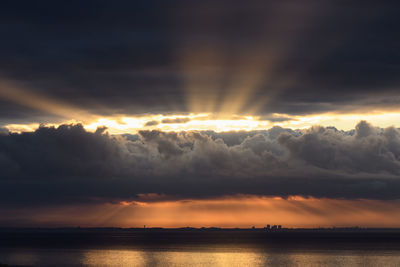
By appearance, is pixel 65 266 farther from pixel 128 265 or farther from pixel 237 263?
pixel 237 263

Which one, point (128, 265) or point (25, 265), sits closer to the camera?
point (25, 265)

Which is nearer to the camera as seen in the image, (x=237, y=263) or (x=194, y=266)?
(x=194, y=266)

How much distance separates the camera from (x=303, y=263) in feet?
627

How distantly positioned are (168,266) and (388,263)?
3055 inches

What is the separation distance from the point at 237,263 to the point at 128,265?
39.8 meters

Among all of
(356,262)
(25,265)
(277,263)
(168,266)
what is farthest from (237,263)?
(25,265)

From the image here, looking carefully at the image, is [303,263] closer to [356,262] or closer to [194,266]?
[356,262]

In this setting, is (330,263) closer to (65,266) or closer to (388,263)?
(388,263)

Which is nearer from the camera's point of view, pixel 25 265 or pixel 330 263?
pixel 25 265

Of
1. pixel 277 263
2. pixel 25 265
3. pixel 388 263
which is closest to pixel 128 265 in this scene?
pixel 25 265

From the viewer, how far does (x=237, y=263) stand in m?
199

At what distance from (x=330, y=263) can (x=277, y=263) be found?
727 inches

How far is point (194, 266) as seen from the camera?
184000 mm

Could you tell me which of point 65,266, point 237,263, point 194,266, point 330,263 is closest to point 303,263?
point 330,263
